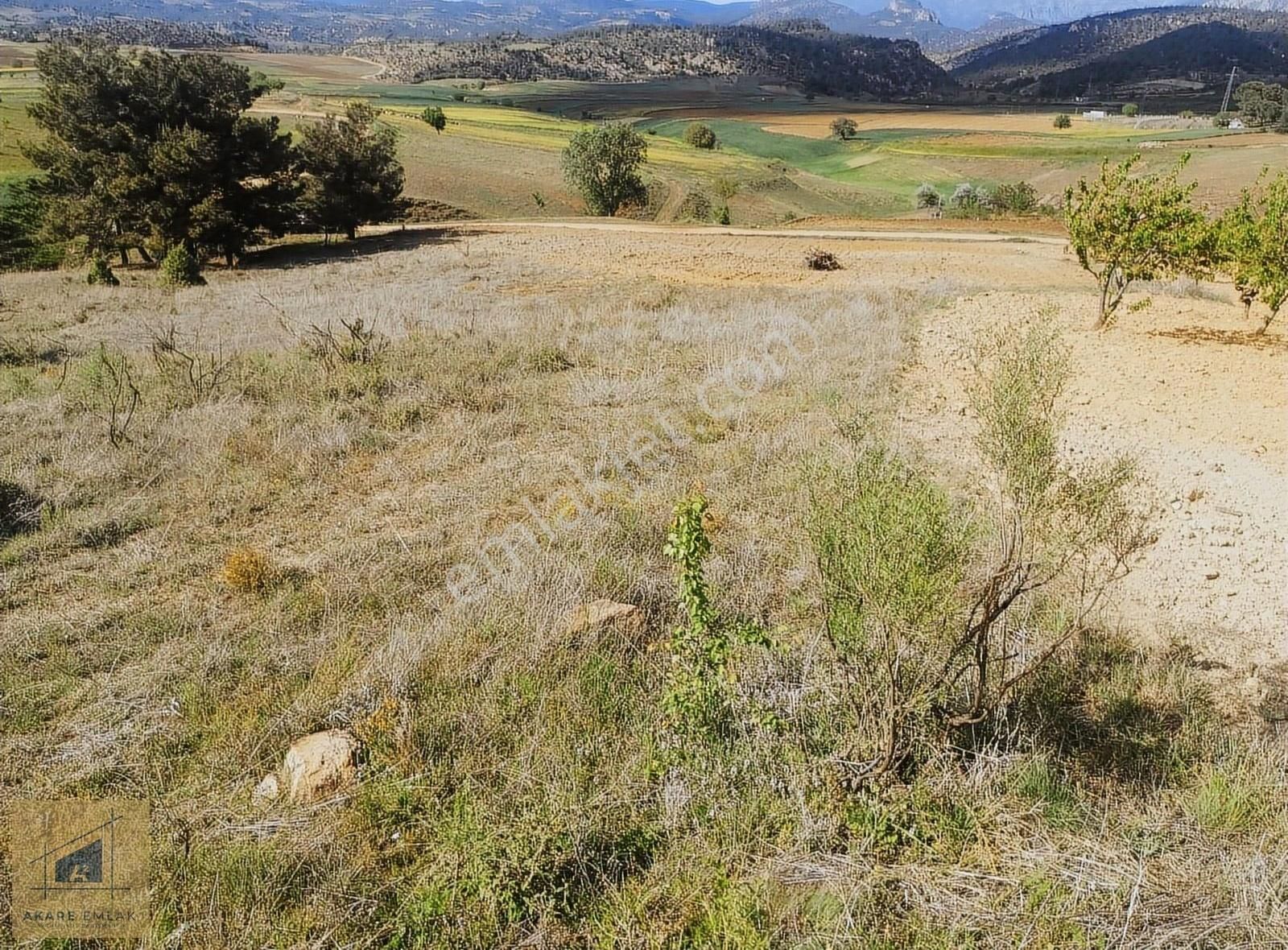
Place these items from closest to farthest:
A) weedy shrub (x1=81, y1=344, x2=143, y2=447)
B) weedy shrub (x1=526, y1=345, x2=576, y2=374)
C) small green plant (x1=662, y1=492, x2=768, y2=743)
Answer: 1. small green plant (x1=662, y1=492, x2=768, y2=743)
2. weedy shrub (x1=81, y1=344, x2=143, y2=447)
3. weedy shrub (x1=526, y1=345, x2=576, y2=374)

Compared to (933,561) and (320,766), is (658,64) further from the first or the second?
(320,766)

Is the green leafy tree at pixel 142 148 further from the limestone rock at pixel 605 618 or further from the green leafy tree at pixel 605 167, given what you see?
the limestone rock at pixel 605 618

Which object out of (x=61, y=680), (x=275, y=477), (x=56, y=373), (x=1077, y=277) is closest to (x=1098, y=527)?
(x=61, y=680)

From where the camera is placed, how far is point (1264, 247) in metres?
10.1

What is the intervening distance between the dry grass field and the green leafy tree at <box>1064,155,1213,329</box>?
167cm

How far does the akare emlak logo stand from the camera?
2.85 meters

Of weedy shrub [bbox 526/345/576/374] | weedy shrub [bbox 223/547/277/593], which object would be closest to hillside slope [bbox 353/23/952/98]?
weedy shrub [bbox 526/345/576/374]

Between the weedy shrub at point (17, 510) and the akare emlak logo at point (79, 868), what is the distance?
3.58 metres

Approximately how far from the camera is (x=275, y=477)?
6.89 meters

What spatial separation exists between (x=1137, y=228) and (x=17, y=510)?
14.7 m

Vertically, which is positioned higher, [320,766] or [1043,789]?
[1043,789]

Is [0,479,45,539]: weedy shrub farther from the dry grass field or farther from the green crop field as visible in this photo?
the green crop field

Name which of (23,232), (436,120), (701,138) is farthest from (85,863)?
(701,138)

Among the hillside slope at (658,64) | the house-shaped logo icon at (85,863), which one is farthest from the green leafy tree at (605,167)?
the hillside slope at (658,64)
